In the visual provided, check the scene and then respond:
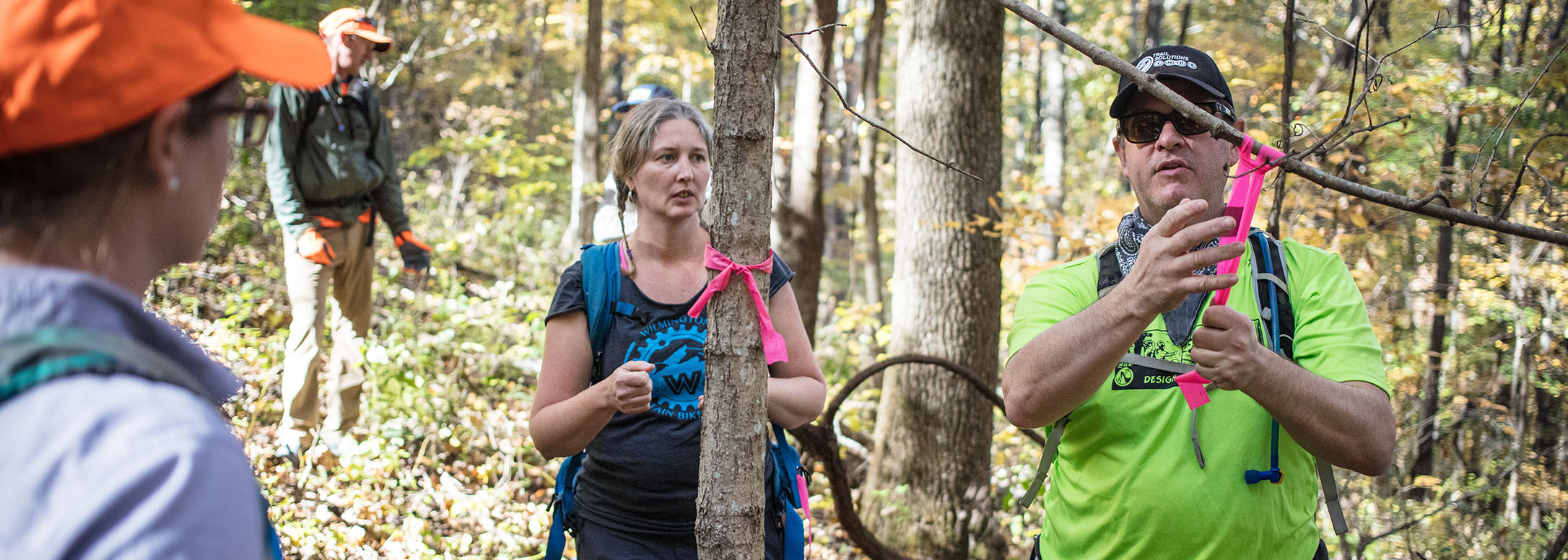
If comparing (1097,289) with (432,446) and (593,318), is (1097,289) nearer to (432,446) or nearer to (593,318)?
(593,318)

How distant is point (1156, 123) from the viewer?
230cm

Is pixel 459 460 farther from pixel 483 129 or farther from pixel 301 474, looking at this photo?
pixel 483 129

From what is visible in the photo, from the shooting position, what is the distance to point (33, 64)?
82 centimetres

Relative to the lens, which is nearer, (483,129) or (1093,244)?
(1093,244)

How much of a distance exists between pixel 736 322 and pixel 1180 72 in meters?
1.32

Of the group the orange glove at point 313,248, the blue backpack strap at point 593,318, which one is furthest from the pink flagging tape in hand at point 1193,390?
the orange glove at point 313,248

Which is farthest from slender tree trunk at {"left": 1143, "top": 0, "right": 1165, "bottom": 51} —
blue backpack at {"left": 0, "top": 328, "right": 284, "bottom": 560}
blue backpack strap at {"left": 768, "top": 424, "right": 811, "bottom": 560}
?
blue backpack at {"left": 0, "top": 328, "right": 284, "bottom": 560}

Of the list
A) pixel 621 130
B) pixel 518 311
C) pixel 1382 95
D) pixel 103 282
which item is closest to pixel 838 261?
pixel 518 311

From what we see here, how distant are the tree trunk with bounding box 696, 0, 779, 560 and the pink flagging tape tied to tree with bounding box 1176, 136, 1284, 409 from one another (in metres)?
0.93

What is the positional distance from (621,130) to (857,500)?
364 cm

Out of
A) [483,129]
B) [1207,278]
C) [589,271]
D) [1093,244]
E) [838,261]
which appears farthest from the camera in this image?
[838,261]

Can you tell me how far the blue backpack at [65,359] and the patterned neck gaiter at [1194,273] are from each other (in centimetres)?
197

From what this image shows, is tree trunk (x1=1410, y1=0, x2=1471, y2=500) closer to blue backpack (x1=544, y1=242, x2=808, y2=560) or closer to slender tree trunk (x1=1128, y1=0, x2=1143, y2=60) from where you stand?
blue backpack (x1=544, y1=242, x2=808, y2=560)

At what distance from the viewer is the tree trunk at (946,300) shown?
543cm
